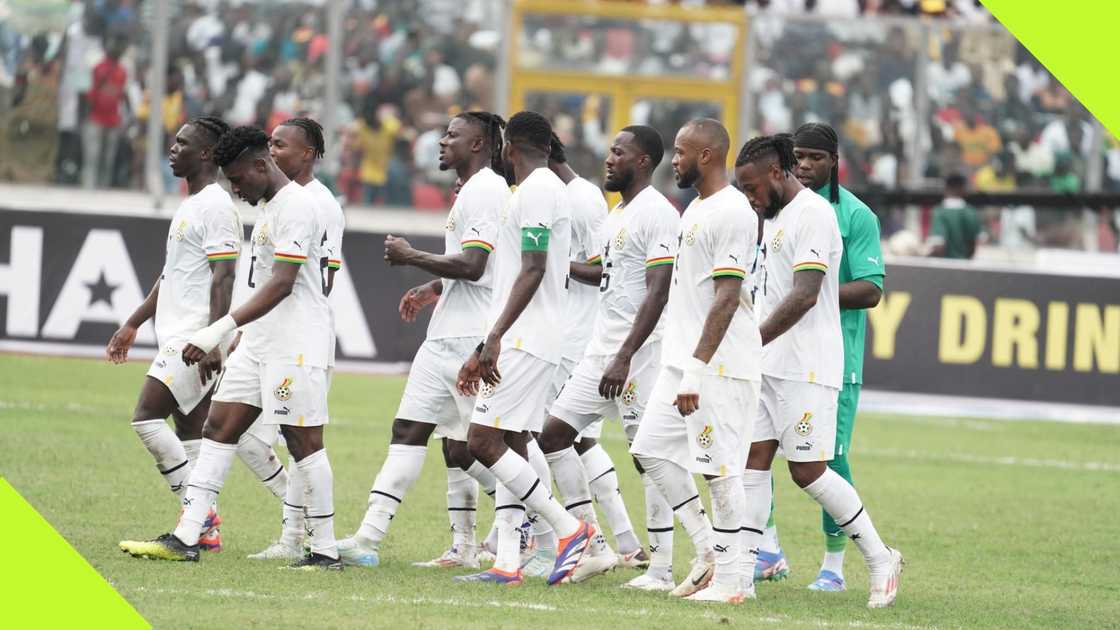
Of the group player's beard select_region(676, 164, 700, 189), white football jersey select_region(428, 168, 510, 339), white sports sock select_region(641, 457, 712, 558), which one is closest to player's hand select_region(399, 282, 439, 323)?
white football jersey select_region(428, 168, 510, 339)

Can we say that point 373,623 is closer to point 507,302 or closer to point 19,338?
point 507,302

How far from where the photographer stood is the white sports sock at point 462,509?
29.8 ft

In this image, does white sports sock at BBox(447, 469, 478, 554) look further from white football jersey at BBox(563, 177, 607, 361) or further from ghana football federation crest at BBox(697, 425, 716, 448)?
ghana football federation crest at BBox(697, 425, 716, 448)

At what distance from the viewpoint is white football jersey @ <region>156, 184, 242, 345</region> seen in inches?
354

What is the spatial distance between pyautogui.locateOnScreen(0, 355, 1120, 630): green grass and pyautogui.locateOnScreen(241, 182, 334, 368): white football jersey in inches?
42.8

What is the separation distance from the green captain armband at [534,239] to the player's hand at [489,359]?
459mm

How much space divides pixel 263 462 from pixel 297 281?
134 cm

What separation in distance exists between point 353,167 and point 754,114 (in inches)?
225

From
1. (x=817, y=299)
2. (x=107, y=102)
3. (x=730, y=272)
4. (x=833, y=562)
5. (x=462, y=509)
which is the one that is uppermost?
(x=107, y=102)

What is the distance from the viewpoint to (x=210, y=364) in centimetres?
878

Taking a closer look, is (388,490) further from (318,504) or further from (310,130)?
(310,130)

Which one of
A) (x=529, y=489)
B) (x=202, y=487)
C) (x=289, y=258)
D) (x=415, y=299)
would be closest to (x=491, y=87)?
(x=415, y=299)

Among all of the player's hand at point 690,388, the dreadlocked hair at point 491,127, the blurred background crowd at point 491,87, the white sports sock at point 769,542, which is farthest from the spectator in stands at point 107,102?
the player's hand at point 690,388

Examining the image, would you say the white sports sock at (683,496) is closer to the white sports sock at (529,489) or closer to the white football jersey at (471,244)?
the white sports sock at (529,489)
